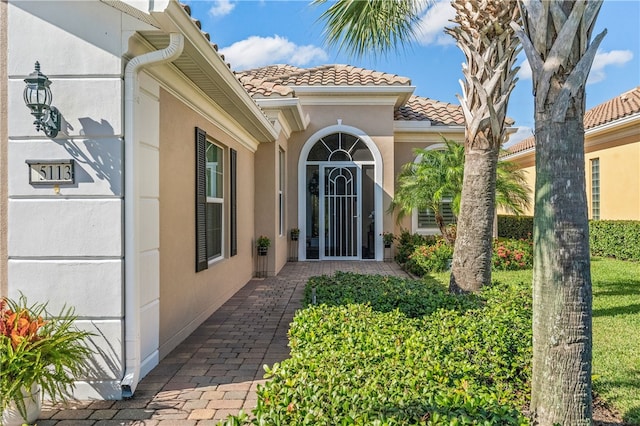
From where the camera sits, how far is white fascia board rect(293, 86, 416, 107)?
43.6 feet

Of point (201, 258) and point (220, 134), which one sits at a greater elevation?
point (220, 134)

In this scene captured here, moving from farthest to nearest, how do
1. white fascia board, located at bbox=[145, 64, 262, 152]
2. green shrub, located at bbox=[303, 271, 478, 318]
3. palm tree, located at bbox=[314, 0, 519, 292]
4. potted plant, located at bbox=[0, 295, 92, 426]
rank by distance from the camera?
palm tree, located at bbox=[314, 0, 519, 292], green shrub, located at bbox=[303, 271, 478, 318], white fascia board, located at bbox=[145, 64, 262, 152], potted plant, located at bbox=[0, 295, 92, 426]

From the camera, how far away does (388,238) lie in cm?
1366

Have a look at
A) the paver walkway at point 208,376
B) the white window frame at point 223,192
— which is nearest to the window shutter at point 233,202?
the white window frame at point 223,192

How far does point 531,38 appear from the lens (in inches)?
119

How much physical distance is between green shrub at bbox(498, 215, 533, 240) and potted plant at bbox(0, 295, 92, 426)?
1761cm

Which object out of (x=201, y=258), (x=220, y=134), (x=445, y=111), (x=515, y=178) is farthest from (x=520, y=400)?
(x=445, y=111)

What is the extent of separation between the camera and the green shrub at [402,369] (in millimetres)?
2410

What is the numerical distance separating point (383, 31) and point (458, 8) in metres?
1.20

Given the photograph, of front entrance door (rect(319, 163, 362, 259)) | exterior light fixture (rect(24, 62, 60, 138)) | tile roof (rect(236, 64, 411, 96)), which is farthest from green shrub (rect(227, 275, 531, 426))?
tile roof (rect(236, 64, 411, 96))

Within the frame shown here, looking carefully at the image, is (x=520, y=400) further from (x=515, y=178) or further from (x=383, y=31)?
(x=515, y=178)

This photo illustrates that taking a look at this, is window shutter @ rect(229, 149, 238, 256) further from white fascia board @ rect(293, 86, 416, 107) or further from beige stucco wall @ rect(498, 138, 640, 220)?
beige stucco wall @ rect(498, 138, 640, 220)

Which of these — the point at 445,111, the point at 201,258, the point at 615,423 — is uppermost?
the point at 445,111

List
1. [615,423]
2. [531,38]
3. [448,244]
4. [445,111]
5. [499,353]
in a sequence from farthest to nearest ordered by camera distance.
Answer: [445,111], [448,244], [499,353], [615,423], [531,38]
